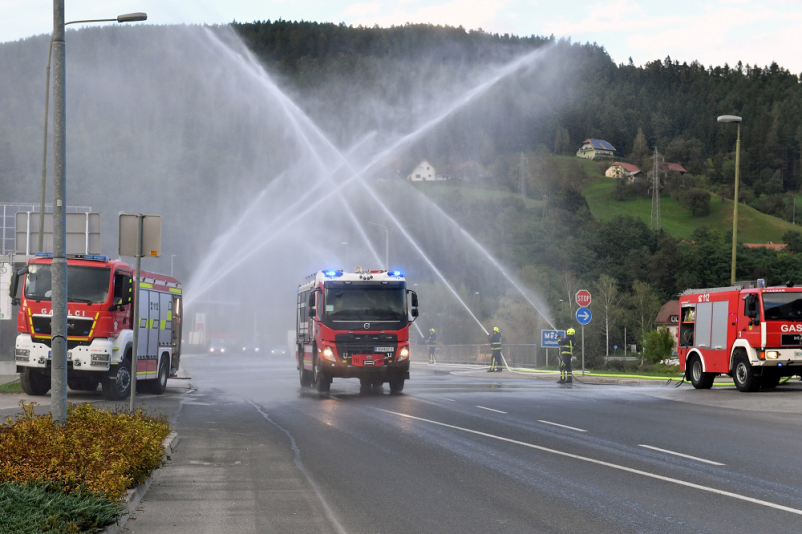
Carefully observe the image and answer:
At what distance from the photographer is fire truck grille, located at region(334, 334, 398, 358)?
22547 mm

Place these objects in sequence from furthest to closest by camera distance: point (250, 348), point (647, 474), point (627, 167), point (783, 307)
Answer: point (627, 167) < point (250, 348) < point (783, 307) < point (647, 474)

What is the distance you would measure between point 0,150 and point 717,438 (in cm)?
10141

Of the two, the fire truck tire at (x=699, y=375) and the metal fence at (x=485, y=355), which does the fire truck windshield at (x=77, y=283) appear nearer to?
the fire truck tire at (x=699, y=375)

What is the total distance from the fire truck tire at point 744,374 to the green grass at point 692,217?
107733 mm

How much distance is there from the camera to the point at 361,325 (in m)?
22.7

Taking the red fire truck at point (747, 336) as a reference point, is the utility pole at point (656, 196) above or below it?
above

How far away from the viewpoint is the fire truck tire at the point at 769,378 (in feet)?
73.0


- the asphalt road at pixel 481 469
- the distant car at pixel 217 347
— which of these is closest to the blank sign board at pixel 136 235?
the asphalt road at pixel 481 469

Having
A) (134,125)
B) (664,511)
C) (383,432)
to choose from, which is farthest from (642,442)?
(134,125)

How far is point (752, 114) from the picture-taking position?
167375 millimetres

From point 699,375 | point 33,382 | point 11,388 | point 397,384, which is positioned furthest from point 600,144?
point 33,382

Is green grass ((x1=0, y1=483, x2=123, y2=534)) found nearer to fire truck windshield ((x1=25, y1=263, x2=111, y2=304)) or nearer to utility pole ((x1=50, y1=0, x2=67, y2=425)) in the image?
utility pole ((x1=50, y1=0, x2=67, y2=425))

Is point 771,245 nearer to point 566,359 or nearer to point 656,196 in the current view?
→ point 656,196

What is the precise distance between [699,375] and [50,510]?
21.2m
